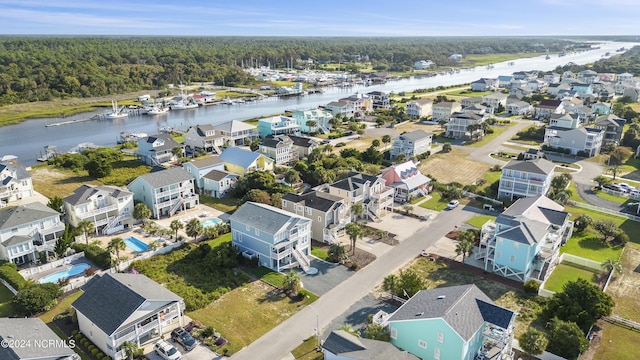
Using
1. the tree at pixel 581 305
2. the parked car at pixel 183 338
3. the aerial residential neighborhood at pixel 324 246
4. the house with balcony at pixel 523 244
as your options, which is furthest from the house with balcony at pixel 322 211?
the tree at pixel 581 305

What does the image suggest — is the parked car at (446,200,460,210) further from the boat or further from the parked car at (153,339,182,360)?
the boat

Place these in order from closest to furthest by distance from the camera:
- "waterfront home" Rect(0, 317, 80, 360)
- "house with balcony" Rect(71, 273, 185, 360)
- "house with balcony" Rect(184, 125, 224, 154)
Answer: "waterfront home" Rect(0, 317, 80, 360) < "house with balcony" Rect(71, 273, 185, 360) < "house with balcony" Rect(184, 125, 224, 154)

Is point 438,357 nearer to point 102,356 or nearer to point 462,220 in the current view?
point 102,356

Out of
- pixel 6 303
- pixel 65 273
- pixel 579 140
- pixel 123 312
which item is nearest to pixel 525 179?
pixel 579 140

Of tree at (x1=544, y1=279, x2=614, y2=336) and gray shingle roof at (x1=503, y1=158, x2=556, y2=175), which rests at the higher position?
gray shingle roof at (x1=503, y1=158, x2=556, y2=175)

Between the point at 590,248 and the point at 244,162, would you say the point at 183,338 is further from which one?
the point at 590,248

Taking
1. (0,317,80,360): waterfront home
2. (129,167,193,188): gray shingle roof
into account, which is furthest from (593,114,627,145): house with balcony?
(0,317,80,360): waterfront home

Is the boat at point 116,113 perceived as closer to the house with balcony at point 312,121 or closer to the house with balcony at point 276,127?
the house with balcony at point 276,127
